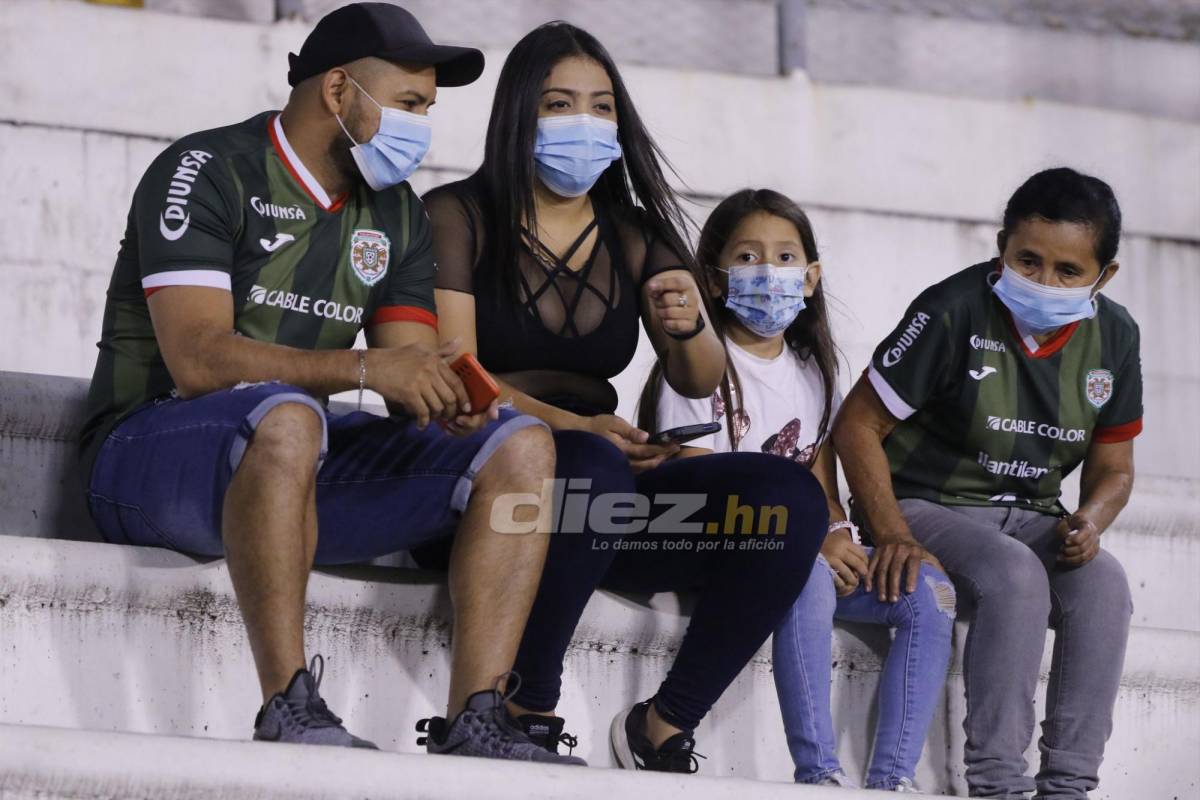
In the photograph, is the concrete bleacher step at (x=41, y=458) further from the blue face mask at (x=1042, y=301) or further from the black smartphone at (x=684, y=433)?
the blue face mask at (x=1042, y=301)

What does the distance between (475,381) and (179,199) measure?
20.4 inches

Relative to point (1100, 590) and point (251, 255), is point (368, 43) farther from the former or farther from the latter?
point (1100, 590)

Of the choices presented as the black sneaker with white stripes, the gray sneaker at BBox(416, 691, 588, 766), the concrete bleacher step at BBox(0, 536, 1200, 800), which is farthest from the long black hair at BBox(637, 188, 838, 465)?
the gray sneaker at BBox(416, 691, 588, 766)

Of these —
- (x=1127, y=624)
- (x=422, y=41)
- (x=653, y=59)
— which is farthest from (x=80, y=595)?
(x=653, y=59)

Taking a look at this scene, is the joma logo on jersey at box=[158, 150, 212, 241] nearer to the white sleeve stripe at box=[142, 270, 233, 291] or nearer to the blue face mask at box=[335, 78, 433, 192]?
the white sleeve stripe at box=[142, 270, 233, 291]

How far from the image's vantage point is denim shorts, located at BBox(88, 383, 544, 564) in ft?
8.16

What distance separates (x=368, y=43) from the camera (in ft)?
9.12

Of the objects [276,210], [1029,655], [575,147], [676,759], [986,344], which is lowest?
[676,759]

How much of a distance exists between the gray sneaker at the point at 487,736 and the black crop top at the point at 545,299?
26.8 inches

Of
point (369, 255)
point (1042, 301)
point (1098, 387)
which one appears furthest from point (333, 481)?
point (1098, 387)

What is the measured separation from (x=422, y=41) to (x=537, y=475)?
0.75 metres

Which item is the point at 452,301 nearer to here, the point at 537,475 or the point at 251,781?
the point at 537,475

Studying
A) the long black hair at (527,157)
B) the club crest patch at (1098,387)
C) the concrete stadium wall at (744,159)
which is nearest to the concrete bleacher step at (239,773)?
the long black hair at (527,157)

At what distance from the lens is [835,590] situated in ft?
9.80
